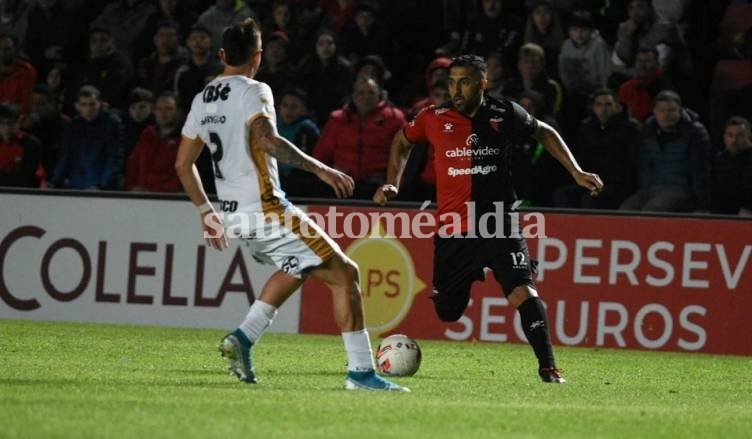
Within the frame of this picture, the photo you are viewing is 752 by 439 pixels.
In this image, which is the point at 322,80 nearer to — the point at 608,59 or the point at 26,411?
the point at 608,59

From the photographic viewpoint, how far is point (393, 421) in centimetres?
823

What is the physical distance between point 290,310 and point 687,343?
3.89 metres

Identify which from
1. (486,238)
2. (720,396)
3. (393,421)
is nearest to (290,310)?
(486,238)

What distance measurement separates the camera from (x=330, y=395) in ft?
31.2

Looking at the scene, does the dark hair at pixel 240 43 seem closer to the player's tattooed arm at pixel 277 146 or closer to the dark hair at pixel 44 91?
the player's tattooed arm at pixel 277 146

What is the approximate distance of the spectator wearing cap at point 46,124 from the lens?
19172 mm

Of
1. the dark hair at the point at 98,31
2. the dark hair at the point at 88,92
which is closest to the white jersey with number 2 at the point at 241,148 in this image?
the dark hair at the point at 88,92

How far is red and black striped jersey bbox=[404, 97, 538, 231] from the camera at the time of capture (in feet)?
37.0

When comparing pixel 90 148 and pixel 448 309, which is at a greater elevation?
pixel 90 148

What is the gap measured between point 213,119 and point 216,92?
17 cm

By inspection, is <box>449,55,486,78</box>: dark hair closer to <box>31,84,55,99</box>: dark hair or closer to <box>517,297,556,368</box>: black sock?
<box>517,297,556,368</box>: black sock

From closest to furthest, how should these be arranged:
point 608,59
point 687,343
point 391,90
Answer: point 687,343 < point 608,59 < point 391,90

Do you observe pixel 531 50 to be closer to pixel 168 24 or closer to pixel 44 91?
pixel 168 24

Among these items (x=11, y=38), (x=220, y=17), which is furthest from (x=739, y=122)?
(x=11, y=38)
